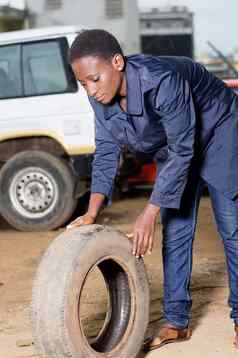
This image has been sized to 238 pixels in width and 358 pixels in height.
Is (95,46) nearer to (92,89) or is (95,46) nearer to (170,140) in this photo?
(92,89)

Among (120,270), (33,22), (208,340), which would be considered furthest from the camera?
(33,22)

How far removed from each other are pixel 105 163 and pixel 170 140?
64 cm

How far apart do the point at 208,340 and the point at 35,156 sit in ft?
14.7

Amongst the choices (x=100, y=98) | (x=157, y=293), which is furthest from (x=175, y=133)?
(x=157, y=293)

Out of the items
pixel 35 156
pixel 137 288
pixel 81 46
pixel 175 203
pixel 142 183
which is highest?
pixel 81 46

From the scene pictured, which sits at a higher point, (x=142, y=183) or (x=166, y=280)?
(x=166, y=280)

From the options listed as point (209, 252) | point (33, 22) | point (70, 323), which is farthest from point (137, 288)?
point (33, 22)

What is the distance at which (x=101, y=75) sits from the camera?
12.5 feet

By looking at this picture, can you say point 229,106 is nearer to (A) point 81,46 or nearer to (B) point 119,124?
(B) point 119,124

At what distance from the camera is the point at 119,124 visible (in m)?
4.09

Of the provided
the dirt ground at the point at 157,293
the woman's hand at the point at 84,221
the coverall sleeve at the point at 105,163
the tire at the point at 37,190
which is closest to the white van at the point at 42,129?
the tire at the point at 37,190

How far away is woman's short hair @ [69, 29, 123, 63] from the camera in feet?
12.4

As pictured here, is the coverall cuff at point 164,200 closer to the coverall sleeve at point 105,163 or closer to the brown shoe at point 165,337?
the coverall sleeve at point 105,163

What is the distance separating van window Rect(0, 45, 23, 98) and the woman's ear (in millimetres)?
5046
